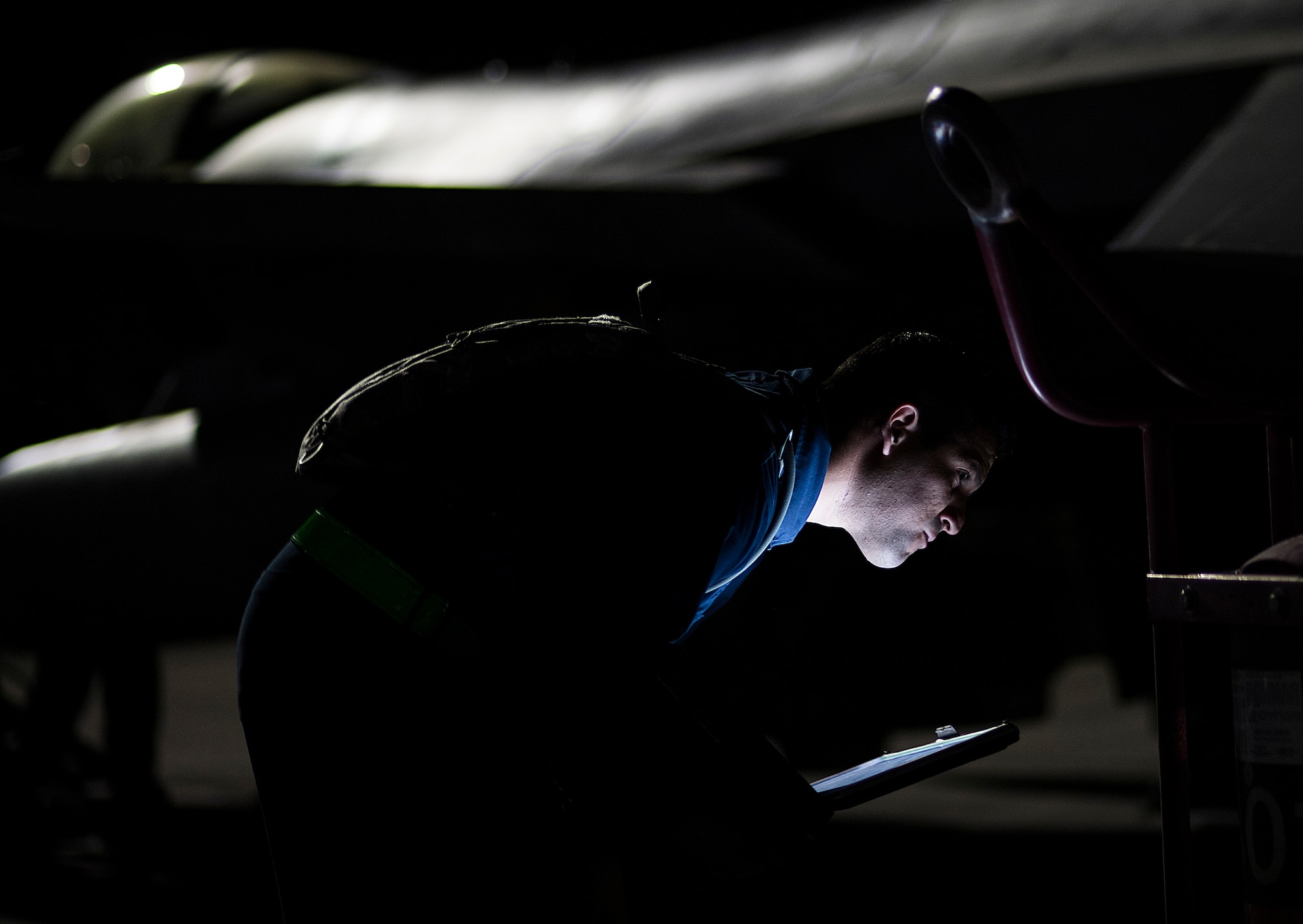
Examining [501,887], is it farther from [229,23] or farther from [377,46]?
[229,23]

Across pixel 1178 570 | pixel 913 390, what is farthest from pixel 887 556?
pixel 1178 570

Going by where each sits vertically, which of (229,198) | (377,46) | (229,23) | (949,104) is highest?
(229,23)

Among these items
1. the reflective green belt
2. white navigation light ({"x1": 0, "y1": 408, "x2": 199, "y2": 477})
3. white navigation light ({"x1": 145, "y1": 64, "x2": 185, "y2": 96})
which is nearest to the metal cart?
the reflective green belt

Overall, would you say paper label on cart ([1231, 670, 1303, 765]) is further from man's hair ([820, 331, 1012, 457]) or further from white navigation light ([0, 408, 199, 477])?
white navigation light ([0, 408, 199, 477])

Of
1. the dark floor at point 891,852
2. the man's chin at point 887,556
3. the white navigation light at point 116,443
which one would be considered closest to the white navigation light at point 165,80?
the white navigation light at point 116,443

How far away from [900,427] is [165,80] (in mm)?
7083

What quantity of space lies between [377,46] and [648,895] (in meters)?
12.3

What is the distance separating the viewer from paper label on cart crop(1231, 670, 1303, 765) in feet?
3.71

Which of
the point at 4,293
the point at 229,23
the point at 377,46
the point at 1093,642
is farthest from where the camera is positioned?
the point at 229,23

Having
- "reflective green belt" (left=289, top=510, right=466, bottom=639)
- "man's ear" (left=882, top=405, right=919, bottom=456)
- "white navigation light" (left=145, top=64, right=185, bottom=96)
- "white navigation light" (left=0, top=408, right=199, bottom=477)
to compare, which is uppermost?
"white navigation light" (left=145, top=64, right=185, bottom=96)

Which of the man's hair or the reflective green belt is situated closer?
the reflective green belt

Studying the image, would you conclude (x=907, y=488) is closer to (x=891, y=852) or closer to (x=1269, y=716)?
(x=1269, y=716)

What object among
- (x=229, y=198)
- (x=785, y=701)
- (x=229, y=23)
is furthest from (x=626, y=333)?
(x=229, y=23)

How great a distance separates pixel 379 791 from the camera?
1.28 metres
